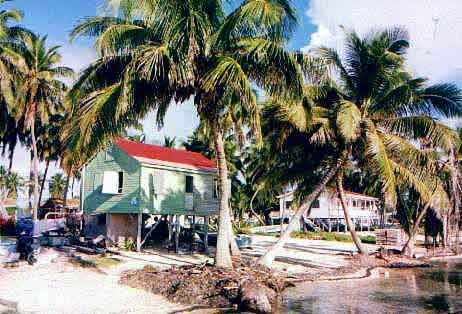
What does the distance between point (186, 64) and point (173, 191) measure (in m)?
12.6

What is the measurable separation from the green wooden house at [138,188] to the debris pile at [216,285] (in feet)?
27.2

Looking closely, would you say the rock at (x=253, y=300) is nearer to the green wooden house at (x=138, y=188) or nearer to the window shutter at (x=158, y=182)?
the green wooden house at (x=138, y=188)

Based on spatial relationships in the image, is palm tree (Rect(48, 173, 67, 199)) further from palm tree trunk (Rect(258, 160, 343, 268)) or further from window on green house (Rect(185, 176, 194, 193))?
palm tree trunk (Rect(258, 160, 343, 268))

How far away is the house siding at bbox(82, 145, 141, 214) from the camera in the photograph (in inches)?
1025

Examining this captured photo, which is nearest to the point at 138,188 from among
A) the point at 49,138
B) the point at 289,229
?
the point at 289,229

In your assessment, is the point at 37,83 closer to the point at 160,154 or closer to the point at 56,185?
the point at 160,154

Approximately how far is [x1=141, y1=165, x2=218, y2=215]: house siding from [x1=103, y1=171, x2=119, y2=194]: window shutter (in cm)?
189

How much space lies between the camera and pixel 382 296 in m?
17.3

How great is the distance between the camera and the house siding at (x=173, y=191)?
1027 inches

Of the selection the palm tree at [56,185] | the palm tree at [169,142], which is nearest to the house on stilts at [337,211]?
the palm tree at [169,142]

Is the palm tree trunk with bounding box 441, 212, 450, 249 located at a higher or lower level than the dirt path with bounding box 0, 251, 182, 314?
higher

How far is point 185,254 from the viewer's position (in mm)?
26203

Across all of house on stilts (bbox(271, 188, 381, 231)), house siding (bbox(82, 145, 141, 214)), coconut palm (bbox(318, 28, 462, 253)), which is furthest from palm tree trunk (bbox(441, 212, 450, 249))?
house siding (bbox(82, 145, 141, 214))

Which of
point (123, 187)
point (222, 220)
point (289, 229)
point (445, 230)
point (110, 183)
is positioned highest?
point (110, 183)
